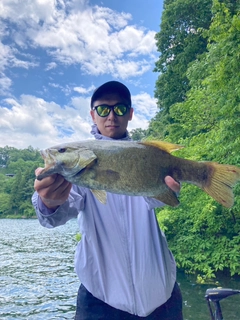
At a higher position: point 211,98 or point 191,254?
point 211,98

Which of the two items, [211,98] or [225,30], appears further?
[211,98]

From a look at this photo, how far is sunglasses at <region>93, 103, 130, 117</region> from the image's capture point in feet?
9.59

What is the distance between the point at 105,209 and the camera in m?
2.68

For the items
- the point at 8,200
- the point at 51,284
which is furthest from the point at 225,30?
the point at 8,200

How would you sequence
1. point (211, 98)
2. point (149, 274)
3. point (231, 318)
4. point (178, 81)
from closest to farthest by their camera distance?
1. point (149, 274)
2. point (231, 318)
3. point (211, 98)
4. point (178, 81)

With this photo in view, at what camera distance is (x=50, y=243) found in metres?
30.1

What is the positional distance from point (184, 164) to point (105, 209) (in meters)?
0.78

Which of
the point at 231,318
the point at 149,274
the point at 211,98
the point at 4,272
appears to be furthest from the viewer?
the point at 4,272

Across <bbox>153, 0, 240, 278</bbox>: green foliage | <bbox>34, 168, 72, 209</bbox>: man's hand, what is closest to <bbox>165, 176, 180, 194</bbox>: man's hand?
<bbox>34, 168, 72, 209</bbox>: man's hand

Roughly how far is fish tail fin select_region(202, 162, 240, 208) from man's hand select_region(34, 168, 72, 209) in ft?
3.18

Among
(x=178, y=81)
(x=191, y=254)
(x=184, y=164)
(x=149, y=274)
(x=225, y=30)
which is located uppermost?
(x=178, y=81)

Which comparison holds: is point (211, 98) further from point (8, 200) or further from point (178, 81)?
point (8, 200)

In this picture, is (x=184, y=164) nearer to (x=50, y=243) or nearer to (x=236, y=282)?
(x=236, y=282)

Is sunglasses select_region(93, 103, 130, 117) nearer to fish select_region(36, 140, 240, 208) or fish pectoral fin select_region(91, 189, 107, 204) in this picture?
fish select_region(36, 140, 240, 208)
